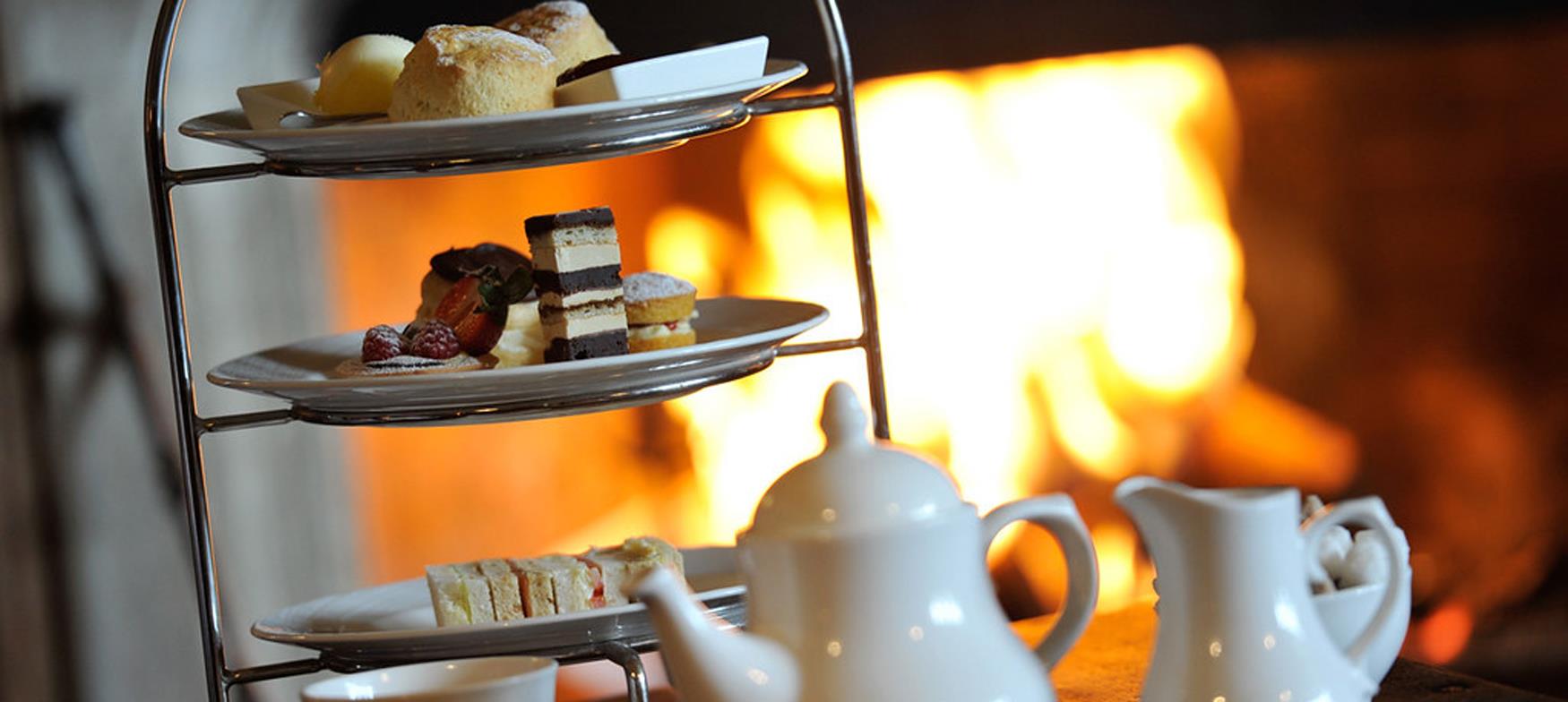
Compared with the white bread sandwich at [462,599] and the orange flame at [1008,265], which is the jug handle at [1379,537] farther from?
the orange flame at [1008,265]

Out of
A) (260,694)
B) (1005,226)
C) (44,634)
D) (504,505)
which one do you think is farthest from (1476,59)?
(44,634)

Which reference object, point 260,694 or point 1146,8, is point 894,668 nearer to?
point 260,694

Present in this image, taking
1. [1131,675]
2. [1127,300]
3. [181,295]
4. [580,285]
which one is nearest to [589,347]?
[580,285]

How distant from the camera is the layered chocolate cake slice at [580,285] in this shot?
0.98 m

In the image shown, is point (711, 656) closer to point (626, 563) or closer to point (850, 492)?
point (850, 492)

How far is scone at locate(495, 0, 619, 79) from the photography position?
1.02 metres

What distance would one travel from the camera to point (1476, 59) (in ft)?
6.59

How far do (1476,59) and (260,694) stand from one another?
1.53 metres

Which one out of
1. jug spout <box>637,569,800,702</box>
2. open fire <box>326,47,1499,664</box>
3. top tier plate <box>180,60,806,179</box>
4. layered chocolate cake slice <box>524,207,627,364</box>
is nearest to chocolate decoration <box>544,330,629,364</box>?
layered chocolate cake slice <box>524,207,627,364</box>

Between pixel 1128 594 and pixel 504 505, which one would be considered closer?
pixel 504 505

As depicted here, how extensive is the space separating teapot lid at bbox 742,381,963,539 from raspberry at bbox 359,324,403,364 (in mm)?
402

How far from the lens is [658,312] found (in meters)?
1.05

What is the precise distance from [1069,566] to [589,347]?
394mm

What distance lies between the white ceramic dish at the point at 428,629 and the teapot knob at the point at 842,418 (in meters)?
0.23
